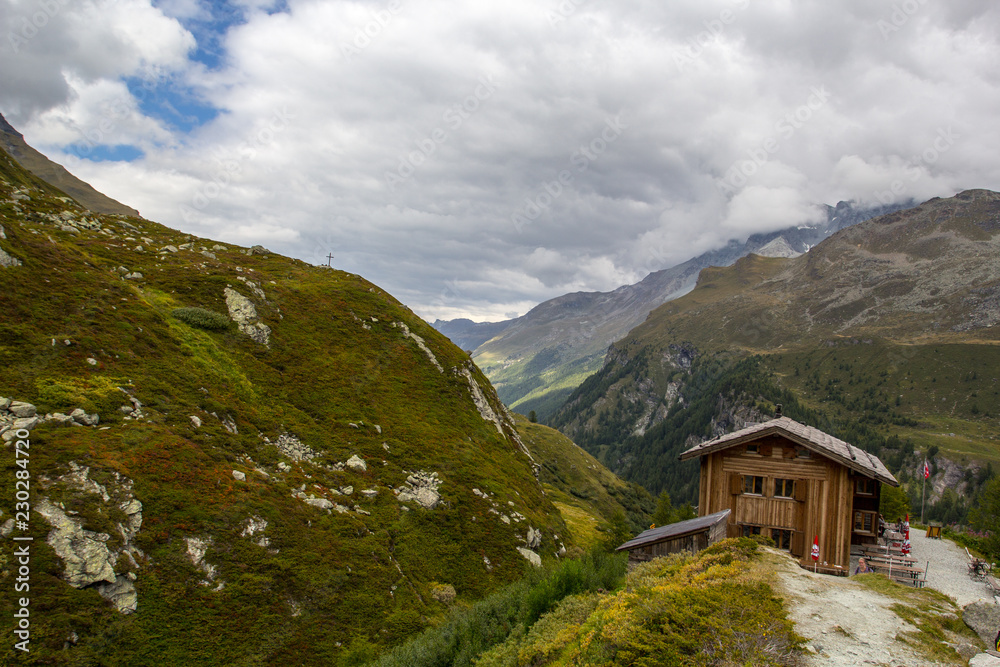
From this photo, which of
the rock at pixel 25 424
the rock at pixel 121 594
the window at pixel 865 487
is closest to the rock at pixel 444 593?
the rock at pixel 121 594

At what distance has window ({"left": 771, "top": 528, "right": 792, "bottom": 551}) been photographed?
1213 inches

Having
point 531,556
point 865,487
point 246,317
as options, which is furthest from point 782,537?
point 246,317

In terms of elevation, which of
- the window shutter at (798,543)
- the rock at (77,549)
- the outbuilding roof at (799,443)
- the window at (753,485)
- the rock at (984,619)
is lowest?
the rock at (77,549)

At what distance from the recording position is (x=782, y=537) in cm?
3097

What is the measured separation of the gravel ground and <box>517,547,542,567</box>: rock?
2107 centimetres

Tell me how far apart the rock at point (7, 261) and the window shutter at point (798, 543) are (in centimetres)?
5393

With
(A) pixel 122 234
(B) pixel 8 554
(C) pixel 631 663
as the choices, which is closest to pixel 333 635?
(B) pixel 8 554

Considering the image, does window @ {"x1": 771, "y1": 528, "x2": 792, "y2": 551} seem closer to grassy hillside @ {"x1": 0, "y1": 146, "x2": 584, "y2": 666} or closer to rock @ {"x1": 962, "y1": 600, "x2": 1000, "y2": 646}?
rock @ {"x1": 962, "y1": 600, "x2": 1000, "y2": 646}

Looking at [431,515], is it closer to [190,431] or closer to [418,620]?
[418,620]

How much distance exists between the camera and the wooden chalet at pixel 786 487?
29516 mm

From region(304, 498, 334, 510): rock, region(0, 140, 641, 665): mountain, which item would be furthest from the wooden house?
region(304, 498, 334, 510): rock

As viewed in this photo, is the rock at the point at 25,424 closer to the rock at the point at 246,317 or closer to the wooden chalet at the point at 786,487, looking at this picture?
the rock at the point at 246,317

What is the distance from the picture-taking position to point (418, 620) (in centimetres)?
2956

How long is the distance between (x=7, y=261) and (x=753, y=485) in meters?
51.8
